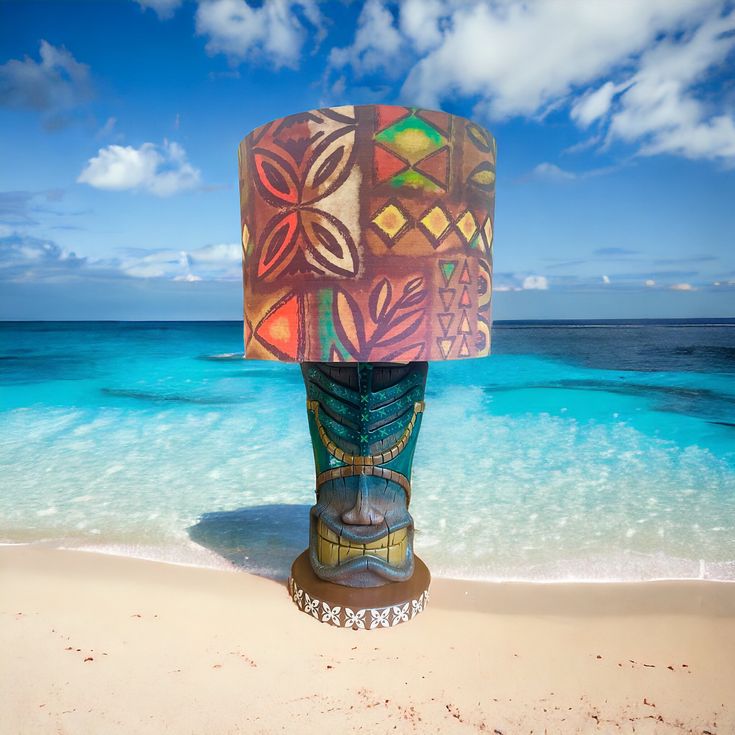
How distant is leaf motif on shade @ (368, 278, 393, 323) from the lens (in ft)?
5.73

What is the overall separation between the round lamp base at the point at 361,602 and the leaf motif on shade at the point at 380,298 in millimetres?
1103

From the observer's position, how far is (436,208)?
1.77 m

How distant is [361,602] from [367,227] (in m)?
1.37

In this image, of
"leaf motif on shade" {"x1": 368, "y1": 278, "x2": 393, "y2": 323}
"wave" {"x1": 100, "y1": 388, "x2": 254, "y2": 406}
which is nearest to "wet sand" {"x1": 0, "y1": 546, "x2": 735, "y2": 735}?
"leaf motif on shade" {"x1": 368, "y1": 278, "x2": 393, "y2": 323}

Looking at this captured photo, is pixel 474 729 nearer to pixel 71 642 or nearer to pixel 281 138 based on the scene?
pixel 71 642

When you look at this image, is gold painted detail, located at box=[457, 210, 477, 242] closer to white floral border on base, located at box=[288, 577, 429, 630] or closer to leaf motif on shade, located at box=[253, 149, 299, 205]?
leaf motif on shade, located at box=[253, 149, 299, 205]

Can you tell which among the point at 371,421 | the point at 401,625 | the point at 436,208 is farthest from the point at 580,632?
the point at 436,208

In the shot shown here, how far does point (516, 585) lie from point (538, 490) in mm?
1556

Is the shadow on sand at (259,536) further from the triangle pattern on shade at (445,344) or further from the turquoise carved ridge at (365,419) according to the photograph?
the triangle pattern on shade at (445,344)

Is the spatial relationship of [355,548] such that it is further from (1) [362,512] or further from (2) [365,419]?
(2) [365,419]

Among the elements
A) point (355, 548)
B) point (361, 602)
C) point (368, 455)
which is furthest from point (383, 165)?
point (361, 602)

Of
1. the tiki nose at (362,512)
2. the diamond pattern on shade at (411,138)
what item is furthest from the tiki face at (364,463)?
the diamond pattern on shade at (411,138)

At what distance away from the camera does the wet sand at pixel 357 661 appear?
171cm

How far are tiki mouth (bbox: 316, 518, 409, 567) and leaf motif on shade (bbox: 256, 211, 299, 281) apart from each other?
1.01 meters
